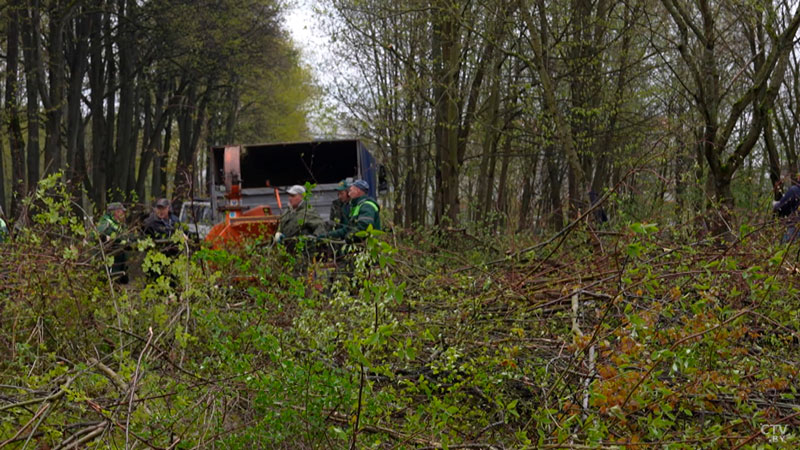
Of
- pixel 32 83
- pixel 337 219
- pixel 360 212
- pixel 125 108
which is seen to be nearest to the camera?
pixel 337 219

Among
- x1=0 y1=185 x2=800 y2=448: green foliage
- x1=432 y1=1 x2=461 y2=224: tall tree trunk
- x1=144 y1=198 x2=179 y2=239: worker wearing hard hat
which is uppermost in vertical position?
x1=432 y1=1 x2=461 y2=224: tall tree trunk

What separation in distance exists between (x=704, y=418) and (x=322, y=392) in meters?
2.16

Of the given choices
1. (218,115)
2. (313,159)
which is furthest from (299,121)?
(313,159)

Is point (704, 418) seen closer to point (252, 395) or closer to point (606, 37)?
point (252, 395)

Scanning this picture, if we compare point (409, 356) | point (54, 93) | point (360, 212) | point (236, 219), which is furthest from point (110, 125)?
point (409, 356)

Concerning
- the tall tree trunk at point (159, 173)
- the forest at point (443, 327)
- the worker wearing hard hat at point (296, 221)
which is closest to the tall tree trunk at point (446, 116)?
the forest at point (443, 327)

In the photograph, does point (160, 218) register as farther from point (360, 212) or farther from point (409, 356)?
point (409, 356)

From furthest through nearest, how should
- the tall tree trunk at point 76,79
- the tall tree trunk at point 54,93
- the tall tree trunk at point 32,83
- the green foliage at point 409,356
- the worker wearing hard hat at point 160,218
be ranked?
the tall tree trunk at point 76,79
the tall tree trunk at point 54,93
the tall tree trunk at point 32,83
the worker wearing hard hat at point 160,218
the green foliage at point 409,356

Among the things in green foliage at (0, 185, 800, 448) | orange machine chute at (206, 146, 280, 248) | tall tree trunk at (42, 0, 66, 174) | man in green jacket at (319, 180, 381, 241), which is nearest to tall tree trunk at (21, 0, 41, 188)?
tall tree trunk at (42, 0, 66, 174)

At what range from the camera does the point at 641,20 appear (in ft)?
52.3

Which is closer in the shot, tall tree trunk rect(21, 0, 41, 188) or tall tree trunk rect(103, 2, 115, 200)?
tall tree trunk rect(21, 0, 41, 188)

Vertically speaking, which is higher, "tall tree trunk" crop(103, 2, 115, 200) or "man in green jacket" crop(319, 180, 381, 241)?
"tall tree trunk" crop(103, 2, 115, 200)

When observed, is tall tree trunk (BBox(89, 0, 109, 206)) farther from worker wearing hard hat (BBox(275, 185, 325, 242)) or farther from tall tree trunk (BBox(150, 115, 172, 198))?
worker wearing hard hat (BBox(275, 185, 325, 242))

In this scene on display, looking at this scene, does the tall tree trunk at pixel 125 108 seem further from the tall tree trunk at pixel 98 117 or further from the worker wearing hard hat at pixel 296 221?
the worker wearing hard hat at pixel 296 221
